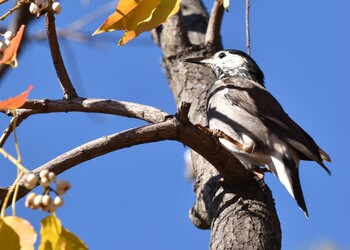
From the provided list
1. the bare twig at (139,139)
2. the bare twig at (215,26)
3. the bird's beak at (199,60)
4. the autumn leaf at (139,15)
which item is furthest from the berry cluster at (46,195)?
the bare twig at (215,26)

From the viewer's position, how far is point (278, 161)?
449 cm

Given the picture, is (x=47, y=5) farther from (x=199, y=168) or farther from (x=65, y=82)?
(x=199, y=168)

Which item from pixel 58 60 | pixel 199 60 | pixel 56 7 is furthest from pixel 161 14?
pixel 199 60

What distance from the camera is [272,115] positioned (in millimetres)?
4730

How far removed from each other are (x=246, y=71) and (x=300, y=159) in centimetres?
151

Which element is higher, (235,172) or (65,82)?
(65,82)

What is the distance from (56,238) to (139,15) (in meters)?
0.91

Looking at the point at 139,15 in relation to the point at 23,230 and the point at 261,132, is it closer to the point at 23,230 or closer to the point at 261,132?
the point at 23,230

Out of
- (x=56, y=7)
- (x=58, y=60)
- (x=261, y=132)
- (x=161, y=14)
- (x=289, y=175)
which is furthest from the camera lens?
(x=261, y=132)

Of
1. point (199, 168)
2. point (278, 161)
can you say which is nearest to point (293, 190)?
point (278, 161)

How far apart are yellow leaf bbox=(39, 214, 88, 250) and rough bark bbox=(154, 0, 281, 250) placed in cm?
152

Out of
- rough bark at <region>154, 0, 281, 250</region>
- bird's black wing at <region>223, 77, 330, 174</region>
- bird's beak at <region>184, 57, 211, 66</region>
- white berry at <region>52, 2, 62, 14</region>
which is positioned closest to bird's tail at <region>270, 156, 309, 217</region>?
bird's black wing at <region>223, 77, 330, 174</region>

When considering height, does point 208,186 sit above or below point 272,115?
below

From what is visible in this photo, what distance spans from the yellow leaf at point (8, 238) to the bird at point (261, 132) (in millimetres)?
2540
